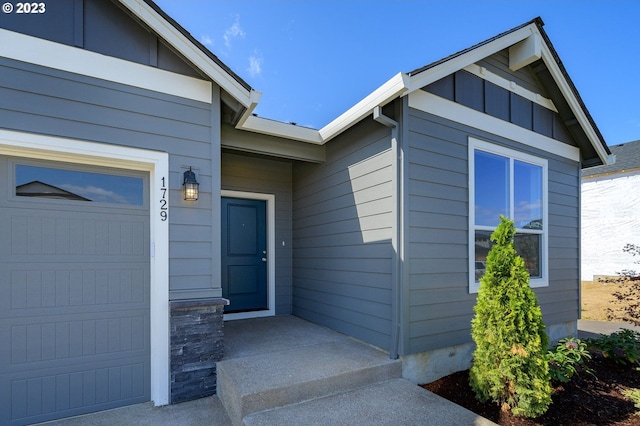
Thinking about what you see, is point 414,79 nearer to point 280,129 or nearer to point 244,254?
point 280,129

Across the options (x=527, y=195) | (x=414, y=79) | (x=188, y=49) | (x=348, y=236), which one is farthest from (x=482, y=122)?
(x=188, y=49)

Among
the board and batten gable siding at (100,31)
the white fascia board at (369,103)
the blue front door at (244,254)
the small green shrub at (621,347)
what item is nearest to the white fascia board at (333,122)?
the white fascia board at (369,103)

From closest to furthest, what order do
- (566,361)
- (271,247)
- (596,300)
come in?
(566,361)
(271,247)
(596,300)

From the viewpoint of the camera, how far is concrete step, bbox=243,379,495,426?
A: 2449 mm

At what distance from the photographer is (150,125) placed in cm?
310

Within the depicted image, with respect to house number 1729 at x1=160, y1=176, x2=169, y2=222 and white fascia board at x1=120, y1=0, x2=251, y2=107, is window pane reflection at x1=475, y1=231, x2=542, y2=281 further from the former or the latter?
house number 1729 at x1=160, y1=176, x2=169, y2=222

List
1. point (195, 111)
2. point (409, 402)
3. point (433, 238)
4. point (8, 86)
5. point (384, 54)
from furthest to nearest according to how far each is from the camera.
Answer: point (384, 54), point (433, 238), point (195, 111), point (409, 402), point (8, 86)

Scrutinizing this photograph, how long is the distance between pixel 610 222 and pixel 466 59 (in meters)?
12.9

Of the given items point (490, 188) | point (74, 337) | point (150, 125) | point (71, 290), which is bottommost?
point (74, 337)

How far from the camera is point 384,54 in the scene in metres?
8.73

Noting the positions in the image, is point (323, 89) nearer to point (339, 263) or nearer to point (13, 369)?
point (339, 263)

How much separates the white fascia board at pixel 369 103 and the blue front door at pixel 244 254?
1885 millimetres

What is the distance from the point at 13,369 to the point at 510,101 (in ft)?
20.4

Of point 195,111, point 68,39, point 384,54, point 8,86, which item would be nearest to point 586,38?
point 384,54
